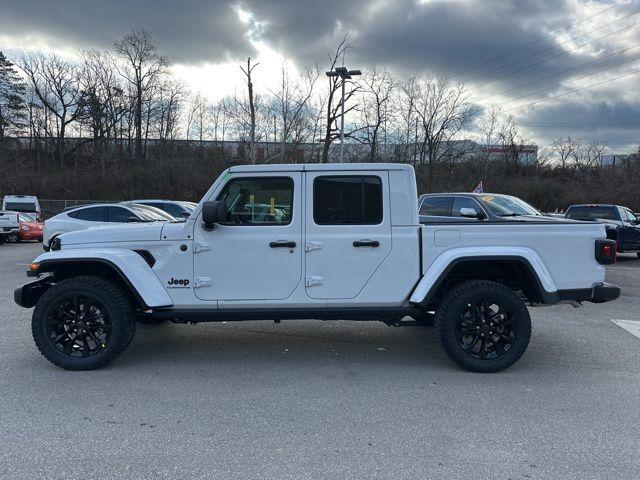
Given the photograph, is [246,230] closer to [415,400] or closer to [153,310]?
[153,310]

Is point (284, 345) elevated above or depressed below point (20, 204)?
below

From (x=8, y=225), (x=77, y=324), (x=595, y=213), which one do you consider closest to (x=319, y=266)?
(x=77, y=324)

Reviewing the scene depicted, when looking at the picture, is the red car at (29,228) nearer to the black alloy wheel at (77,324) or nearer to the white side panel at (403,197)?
the black alloy wheel at (77,324)

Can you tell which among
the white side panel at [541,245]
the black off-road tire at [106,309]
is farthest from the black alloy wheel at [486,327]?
the black off-road tire at [106,309]

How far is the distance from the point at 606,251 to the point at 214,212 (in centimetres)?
386

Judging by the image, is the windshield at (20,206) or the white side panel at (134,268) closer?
the white side panel at (134,268)

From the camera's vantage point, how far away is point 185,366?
4.91 m

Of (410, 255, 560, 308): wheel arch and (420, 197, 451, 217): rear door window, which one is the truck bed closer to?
(410, 255, 560, 308): wheel arch

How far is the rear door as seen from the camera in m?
4.66

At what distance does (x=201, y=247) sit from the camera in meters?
4.67

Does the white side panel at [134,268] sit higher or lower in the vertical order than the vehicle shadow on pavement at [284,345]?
higher

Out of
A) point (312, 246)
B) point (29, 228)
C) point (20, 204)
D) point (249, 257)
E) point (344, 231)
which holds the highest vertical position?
point (20, 204)

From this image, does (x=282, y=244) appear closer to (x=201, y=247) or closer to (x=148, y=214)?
(x=201, y=247)

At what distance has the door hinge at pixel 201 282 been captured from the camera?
4.68 metres
